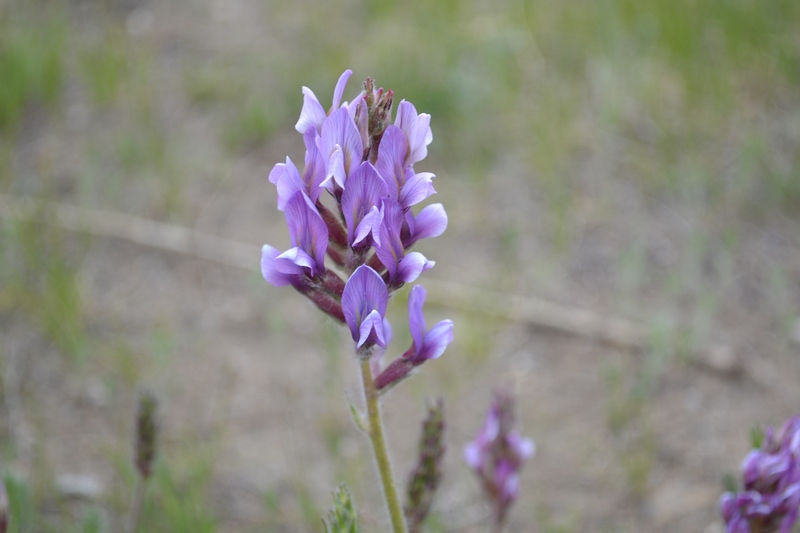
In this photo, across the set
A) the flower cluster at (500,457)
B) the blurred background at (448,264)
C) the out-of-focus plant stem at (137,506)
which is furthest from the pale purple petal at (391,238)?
the out-of-focus plant stem at (137,506)

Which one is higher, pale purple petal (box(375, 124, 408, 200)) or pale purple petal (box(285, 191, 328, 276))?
pale purple petal (box(375, 124, 408, 200))

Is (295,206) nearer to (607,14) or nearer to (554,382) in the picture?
(554,382)

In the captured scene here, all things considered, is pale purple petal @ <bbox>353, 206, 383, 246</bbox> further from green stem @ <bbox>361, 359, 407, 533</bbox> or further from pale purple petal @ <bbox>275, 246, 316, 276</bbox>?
green stem @ <bbox>361, 359, 407, 533</bbox>

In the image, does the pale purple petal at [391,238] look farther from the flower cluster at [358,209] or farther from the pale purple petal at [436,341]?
the pale purple petal at [436,341]

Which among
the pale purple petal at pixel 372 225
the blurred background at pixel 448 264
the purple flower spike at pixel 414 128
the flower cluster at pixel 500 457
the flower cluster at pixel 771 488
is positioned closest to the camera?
the pale purple petal at pixel 372 225

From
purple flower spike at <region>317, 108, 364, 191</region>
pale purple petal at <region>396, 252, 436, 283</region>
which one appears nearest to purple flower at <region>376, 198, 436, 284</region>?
pale purple petal at <region>396, 252, 436, 283</region>

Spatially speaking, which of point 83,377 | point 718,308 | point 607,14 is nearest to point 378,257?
point 83,377

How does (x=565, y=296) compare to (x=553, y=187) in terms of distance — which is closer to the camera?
(x=565, y=296)
